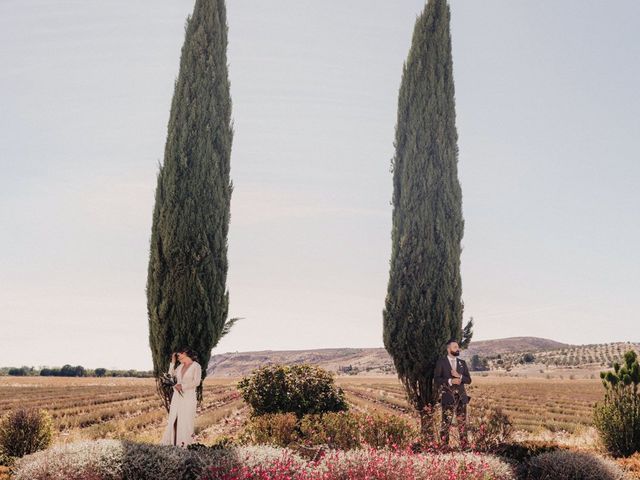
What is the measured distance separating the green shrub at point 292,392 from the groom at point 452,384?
4.02 meters

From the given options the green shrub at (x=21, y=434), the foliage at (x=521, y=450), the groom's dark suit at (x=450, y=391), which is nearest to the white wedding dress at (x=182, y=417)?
the green shrub at (x=21, y=434)

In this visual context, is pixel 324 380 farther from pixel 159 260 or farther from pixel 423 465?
pixel 423 465

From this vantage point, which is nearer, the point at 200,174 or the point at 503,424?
the point at 503,424

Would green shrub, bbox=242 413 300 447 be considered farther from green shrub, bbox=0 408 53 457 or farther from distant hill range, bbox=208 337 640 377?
distant hill range, bbox=208 337 640 377

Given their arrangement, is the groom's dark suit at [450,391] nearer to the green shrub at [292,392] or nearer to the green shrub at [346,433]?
the green shrub at [346,433]

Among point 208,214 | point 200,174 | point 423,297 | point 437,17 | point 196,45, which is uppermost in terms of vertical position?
point 437,17

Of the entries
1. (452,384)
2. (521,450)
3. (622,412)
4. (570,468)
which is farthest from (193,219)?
(622,412)

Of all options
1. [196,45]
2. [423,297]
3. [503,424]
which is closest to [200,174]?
[196,45]

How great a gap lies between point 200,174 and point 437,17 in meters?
7.75

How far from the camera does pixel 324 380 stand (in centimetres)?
1568

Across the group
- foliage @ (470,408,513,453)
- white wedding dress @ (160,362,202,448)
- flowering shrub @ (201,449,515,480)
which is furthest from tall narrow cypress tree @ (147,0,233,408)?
foliage @ (470,408,513,453)

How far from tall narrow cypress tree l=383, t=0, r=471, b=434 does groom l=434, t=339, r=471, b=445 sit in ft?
3.11

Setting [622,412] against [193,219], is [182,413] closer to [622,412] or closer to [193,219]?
[193,219]

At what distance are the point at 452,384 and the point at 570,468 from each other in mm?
3256
